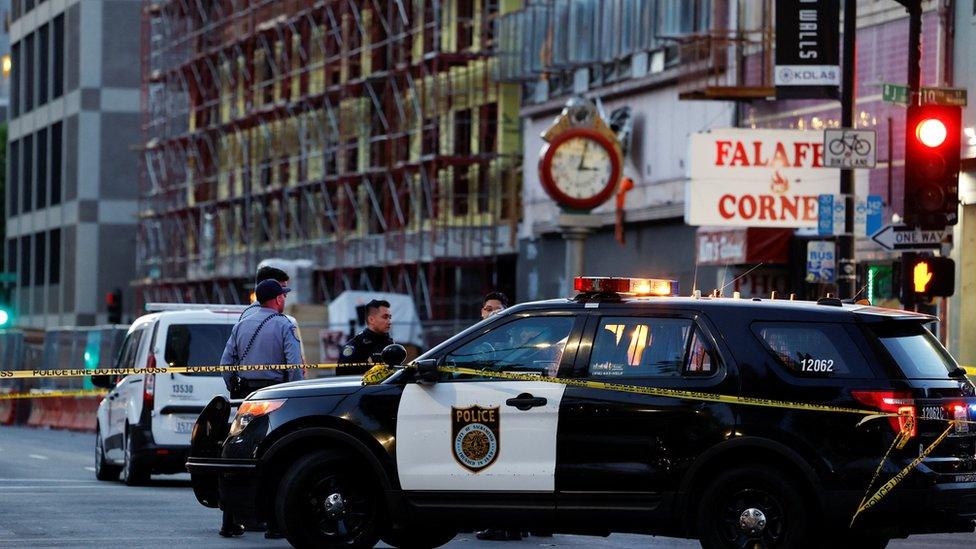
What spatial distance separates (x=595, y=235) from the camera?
133 ft

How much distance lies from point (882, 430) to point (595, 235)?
2904 cm

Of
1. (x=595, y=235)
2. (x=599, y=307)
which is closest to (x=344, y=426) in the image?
(x=599, y=307)

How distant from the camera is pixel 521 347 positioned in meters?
12.4

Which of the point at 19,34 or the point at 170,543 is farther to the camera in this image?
the point at 19,34

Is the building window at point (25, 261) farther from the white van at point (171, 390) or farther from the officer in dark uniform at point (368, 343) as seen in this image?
the officer in dark uniform at point (368, 343)

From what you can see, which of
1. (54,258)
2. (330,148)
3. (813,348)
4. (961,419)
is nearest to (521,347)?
(813,348)

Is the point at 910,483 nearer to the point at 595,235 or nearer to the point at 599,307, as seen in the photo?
the point at 599,307

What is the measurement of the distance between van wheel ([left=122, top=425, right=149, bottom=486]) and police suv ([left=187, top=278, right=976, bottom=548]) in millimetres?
7781

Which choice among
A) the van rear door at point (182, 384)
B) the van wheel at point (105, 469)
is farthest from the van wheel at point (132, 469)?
the van wheel at point (105, 469)

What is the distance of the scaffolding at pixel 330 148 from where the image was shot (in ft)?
152

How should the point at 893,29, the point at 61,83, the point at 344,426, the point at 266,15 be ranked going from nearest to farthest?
1. the point at 344,426
2. the point at 893,29
3. the point at 266,15
4. the point at 61,83

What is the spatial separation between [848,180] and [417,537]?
436 inches

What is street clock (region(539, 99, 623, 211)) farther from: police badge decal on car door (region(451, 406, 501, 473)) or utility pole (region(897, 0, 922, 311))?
police badge decal on car door (region(451, 406, 501, 473))

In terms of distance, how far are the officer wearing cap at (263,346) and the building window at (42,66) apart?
6502cm
